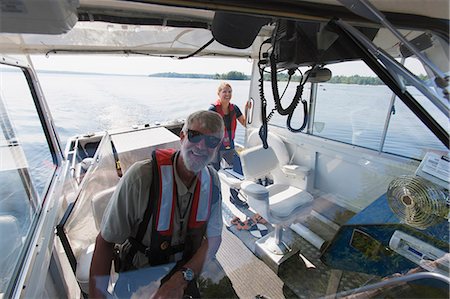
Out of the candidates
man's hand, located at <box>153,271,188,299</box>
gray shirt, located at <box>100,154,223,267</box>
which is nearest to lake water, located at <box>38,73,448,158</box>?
gray shirt, located at <box>100,154,223,267</box>

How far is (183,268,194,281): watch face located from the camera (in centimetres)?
133

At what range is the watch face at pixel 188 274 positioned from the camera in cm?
133

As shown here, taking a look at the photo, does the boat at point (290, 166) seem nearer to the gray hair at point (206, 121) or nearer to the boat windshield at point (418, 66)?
the boat windshield at point (418, 66)

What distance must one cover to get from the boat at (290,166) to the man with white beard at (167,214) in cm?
18

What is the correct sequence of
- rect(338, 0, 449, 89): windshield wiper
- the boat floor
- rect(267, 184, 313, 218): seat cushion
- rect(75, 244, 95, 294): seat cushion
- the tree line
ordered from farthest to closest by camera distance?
1. rect(267, 184, 313, 218): seat cushion
2. the boat floor
3. the tree line
4. rect(75, 244, 95, 294): seat cushion
5. rect(338, 0, 449, 89): windshield wiper

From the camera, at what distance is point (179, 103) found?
94.3 inches

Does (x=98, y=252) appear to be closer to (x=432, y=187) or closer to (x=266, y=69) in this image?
(x=266, y=69)

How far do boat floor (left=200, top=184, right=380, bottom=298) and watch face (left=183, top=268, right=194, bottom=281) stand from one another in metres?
0.12

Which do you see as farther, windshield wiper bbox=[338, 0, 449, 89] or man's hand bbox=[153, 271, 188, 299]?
man's hand bbox=[153, 271, 188, 299]

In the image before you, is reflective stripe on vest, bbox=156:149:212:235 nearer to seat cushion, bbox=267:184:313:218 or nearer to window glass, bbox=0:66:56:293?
window glass, bbox=0:66:56:293

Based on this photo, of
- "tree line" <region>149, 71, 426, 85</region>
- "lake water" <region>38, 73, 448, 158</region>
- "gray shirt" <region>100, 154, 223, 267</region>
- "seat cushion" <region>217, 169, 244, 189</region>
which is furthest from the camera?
"seat cushion" <region>217, 169, 244, 189</region>

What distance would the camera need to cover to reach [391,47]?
873mm

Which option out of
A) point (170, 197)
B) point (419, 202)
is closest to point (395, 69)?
point (419, 202)

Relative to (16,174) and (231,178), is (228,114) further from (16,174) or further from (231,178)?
(16,174)
